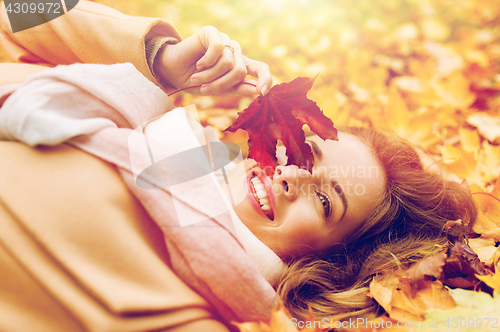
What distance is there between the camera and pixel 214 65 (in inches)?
34.1

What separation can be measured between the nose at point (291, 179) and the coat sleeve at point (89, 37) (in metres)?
0.59

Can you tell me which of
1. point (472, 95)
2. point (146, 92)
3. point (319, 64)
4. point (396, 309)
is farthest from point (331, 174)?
point (472, 95)

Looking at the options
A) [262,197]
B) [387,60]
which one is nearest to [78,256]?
[262,197]

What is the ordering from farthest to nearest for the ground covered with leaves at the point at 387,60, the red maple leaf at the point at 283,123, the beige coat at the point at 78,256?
the ground covered with leaves at the point at 387,60
the red maple leaf at the point at 283,123
the beige coat at the point at 78,256

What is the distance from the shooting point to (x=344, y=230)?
3.23ft

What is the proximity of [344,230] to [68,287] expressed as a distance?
0.80m

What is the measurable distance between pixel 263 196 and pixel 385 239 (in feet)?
1.67

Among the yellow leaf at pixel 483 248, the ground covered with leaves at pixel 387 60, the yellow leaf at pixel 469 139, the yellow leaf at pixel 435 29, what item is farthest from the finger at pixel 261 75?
the yellow leaf at pixel 435 29

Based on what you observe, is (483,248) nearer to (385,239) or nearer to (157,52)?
(385,239)

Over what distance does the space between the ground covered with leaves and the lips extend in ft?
1.73

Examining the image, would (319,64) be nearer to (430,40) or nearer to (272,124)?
(430,40)

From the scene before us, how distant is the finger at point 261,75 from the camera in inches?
31.4

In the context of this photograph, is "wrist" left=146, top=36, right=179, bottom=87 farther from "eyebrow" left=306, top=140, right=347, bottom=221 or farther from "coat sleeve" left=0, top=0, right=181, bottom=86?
"eyebrow" left=306, top=140, right=347, bottom=221

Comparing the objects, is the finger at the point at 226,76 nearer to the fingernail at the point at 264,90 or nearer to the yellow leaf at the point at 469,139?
the fingernail at the point at 264,90
